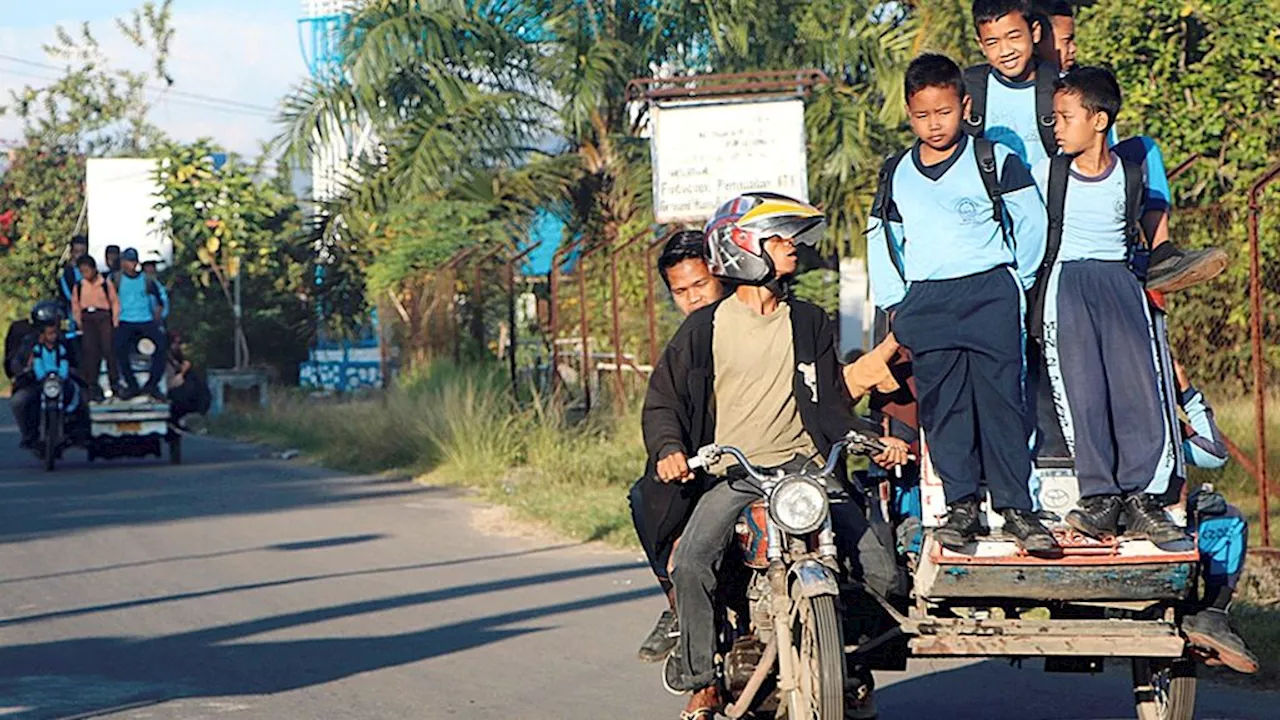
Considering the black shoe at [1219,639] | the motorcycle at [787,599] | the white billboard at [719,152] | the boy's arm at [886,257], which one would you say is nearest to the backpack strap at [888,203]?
the boy's arm at [886,257]

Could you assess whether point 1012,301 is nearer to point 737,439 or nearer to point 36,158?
point 737,439

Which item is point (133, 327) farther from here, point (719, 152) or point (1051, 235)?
point (1051, 235)

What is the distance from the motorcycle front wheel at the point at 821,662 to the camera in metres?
5.44

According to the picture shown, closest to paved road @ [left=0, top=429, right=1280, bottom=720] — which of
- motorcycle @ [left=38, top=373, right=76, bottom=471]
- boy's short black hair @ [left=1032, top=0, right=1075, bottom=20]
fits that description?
boy's short black hair @ [left=1032, top=0, right=1075, bottom=20]

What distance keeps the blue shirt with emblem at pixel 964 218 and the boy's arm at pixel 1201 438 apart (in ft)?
2.38

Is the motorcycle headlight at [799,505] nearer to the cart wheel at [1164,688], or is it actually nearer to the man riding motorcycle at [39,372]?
the cart wheel at [1164,688]

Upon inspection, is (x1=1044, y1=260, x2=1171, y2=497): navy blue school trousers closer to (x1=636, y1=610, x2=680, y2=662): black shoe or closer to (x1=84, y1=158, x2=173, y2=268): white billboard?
(x1=636, y1=610, x2=680, y2=662): black shoe

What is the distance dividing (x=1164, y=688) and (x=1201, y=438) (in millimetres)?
838

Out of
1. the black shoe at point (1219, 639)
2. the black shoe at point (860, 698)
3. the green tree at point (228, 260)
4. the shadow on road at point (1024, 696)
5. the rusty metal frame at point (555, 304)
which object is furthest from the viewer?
the green tree at point (228, 260)

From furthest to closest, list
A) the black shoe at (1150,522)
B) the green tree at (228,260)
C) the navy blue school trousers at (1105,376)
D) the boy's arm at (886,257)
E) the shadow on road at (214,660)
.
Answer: the green tree at (228,260), the shadow on road at (214,660), the boy's arm at (886,257), the navy blue school trousers at (1105,376), the black shoe at (1150,522)

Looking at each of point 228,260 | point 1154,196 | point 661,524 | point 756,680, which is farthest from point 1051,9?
point 228,260

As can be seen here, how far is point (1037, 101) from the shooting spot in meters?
6.96

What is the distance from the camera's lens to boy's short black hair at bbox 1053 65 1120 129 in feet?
20.9

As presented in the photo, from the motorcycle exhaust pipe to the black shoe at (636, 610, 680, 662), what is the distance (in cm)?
31
